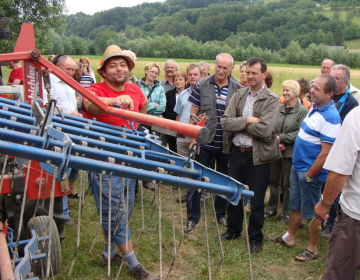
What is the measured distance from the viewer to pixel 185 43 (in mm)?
50281

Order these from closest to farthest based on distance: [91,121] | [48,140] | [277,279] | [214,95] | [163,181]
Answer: [163,181] < [48,140] < [91,121] < [277,279] < [214,95]

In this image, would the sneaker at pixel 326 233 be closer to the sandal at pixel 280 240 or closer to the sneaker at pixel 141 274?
the sandal at pixel 280 240

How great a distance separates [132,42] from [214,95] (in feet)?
147

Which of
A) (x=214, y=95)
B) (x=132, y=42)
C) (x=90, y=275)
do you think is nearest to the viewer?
(x=90, y=275)

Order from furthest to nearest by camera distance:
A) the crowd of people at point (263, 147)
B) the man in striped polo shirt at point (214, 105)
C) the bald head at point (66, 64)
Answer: the bald head at point (66, 64) < the man in striped polo shirt at point (214, 105) < the crowd of people at point (263, 147)

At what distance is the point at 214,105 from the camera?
4848 mm

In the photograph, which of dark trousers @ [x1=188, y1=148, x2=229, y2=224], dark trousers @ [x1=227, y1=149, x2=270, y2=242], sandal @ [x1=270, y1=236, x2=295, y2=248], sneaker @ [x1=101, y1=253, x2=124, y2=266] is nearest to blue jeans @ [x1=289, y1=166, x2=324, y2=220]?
dark trousers @ [x1=227, y1=149, x2=270, y2=242]

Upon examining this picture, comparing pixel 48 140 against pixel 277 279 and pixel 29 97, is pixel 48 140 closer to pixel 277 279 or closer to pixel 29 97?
pixel 29 97

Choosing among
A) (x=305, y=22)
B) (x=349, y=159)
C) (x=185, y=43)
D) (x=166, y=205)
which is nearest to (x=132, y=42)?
(x=185, y=43)

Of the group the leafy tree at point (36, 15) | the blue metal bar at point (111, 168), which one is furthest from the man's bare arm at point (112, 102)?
the leafy tree at point (36, 15)

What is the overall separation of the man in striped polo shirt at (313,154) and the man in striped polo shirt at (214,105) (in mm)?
985

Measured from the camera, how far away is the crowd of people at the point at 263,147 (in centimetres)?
275

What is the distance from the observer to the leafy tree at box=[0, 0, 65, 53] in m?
15.5

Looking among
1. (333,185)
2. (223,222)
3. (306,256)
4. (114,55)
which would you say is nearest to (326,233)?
(306,256)
